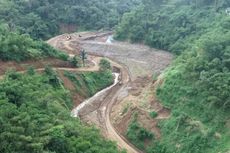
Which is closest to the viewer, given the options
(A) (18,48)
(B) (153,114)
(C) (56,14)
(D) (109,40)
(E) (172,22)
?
(B) (153,114)

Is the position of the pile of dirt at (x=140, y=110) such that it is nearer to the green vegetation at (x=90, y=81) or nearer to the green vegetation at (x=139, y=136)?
the green vegetation at (x=139, y=136)

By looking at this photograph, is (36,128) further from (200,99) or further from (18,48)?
(18,48)

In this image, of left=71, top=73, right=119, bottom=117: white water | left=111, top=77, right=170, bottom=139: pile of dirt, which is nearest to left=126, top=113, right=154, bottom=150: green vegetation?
left=111, top=77, right=170, bottom=139: pile of dirt

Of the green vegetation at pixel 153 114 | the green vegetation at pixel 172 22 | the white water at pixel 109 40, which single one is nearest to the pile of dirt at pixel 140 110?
the green vegetation at pixel 153 114

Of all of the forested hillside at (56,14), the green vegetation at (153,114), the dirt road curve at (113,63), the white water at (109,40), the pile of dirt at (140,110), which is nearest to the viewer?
the pile of dirt at (140,110)

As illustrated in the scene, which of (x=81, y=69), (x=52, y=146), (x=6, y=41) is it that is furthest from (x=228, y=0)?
(x=52, y=146)

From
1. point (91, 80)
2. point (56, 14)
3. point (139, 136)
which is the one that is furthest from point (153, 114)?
point (56, 14)

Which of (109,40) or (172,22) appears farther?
(109,40)
